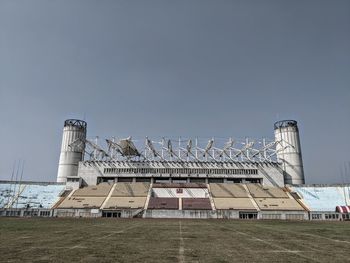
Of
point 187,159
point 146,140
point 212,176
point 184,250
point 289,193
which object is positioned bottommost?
point 184,250

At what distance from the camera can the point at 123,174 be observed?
9150 cm

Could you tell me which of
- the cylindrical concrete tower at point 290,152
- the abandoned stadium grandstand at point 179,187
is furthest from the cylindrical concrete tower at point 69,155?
the cylindrical concrete tower at point 290,152

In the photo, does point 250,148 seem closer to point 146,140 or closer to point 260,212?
point 260,212

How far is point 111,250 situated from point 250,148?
83093mm

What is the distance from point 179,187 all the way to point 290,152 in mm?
45162

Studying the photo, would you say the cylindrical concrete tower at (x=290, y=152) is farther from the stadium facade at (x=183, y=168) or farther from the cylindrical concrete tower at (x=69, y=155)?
the cylindrical concrete tower at (x=69, y=155)

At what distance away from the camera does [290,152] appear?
98.1m

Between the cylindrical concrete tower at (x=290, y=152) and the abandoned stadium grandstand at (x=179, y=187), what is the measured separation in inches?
13.3

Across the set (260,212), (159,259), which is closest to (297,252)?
(159,259)

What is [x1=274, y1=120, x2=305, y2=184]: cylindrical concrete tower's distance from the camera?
3750 inches

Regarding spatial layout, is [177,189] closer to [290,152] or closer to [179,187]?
[179,187]

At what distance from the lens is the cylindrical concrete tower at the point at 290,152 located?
95.2 metres

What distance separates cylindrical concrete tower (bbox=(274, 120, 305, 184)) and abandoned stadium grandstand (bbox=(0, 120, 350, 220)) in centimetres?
34

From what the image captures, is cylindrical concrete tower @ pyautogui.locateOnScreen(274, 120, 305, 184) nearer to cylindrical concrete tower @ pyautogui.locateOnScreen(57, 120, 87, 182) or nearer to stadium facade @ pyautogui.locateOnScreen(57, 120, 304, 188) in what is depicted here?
stadium facade @ pyautogui.locateOnScreen(57, 120, 304, 188)
